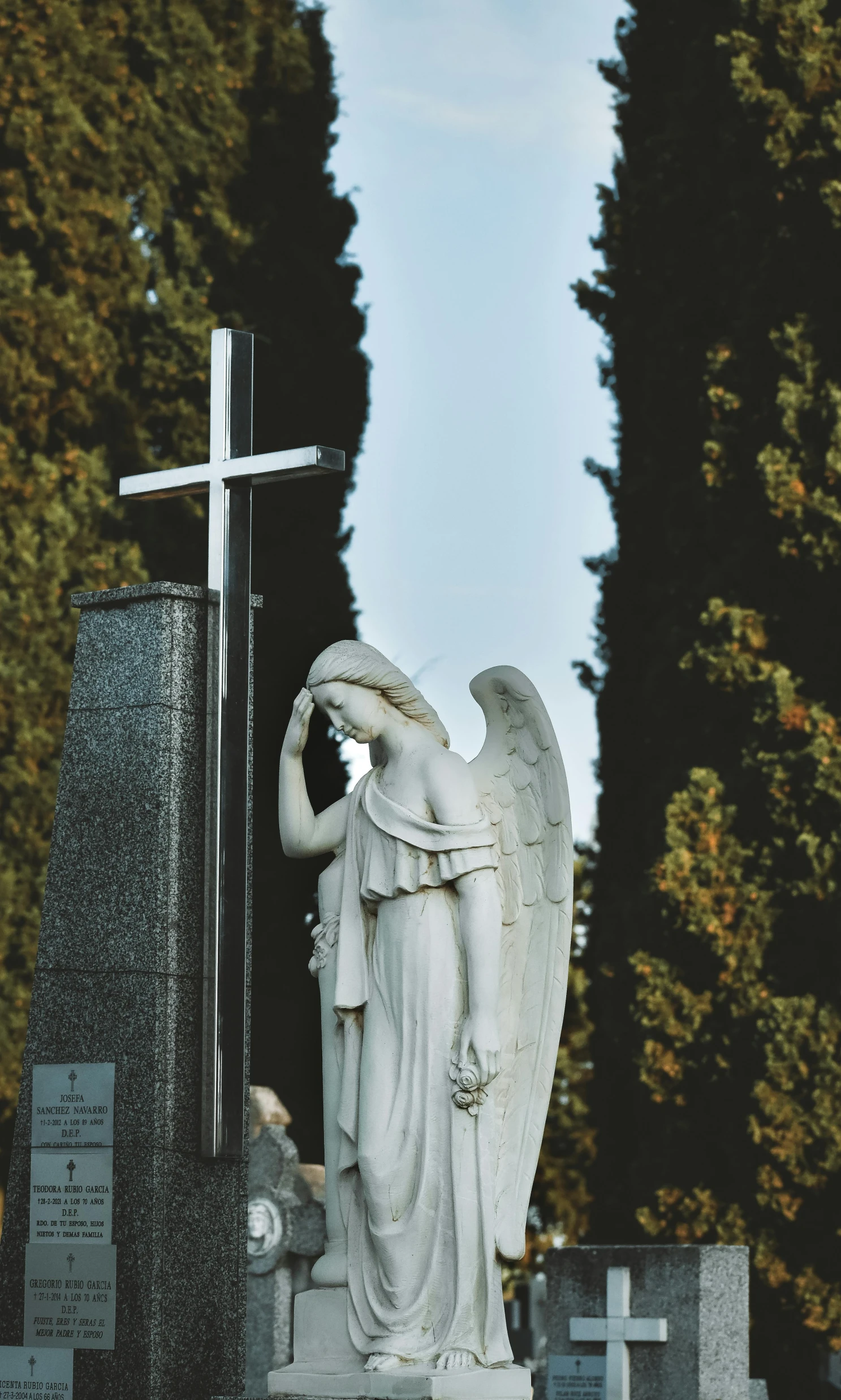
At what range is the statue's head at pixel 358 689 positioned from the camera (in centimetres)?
548

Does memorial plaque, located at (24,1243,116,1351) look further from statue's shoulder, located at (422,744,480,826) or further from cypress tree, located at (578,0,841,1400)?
cypress tree, located at (578,0,841,1400)

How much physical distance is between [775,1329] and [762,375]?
17.8ft

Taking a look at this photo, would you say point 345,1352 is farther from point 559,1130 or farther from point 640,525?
point 559,1130

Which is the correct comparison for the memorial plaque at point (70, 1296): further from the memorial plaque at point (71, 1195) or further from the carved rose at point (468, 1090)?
the carved rose at point (468, 1090)

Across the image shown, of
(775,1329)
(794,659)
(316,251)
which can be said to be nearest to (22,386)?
(316,251)

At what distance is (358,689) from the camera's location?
18.0ft

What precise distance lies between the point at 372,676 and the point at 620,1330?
159 inches

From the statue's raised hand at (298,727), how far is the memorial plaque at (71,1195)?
1.26 m

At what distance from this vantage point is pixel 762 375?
1184 centimetres

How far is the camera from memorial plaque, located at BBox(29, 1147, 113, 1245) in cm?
573

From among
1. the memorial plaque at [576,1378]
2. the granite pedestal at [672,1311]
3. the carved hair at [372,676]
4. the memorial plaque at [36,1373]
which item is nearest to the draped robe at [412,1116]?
the carved hair at [372,676]

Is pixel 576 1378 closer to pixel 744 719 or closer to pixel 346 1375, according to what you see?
pixel 346 1375

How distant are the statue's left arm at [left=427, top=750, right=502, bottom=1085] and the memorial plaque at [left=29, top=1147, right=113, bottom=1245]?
1208 mm

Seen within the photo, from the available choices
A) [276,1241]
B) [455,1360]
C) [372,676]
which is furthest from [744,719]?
[455,1360]
